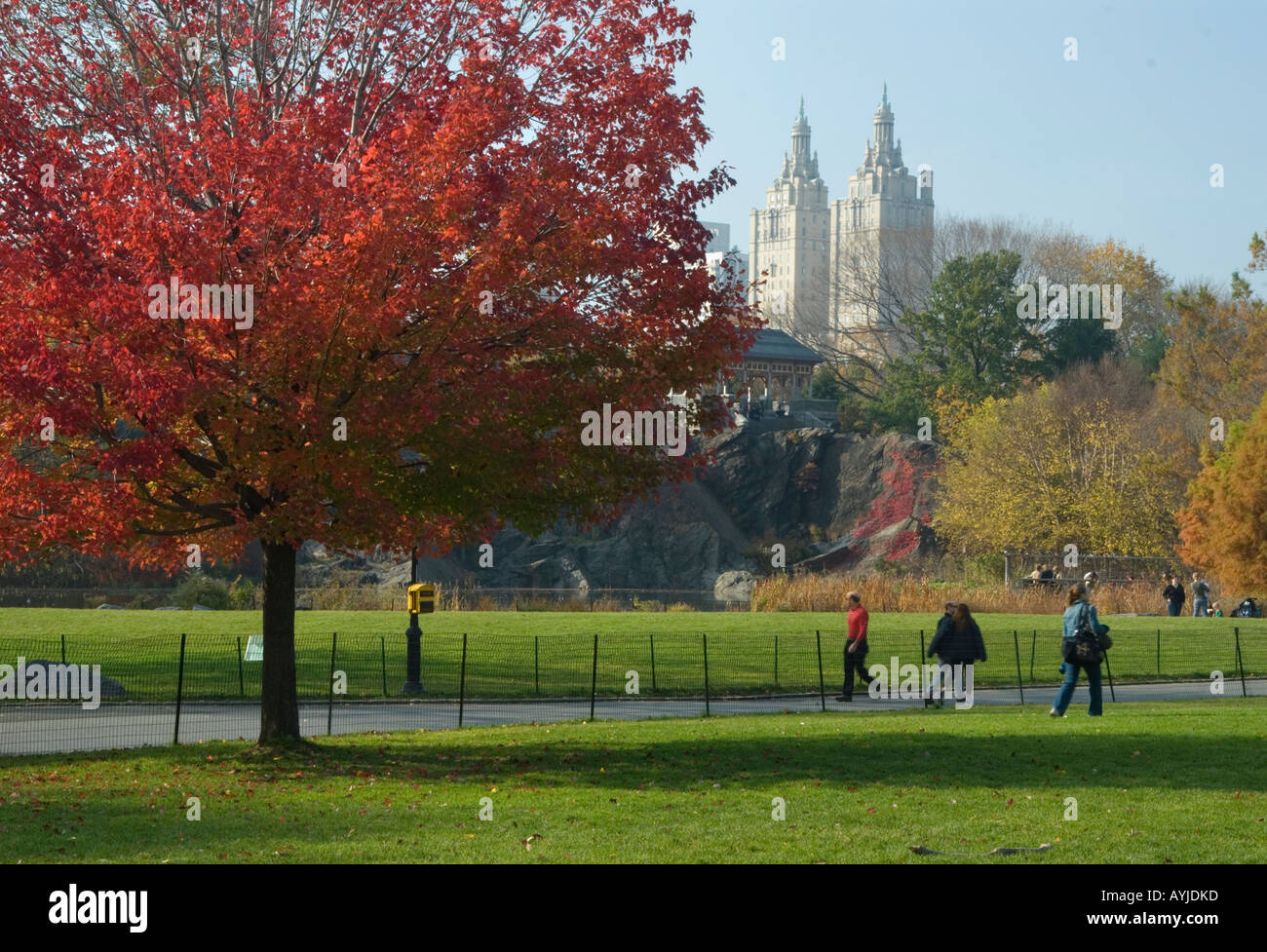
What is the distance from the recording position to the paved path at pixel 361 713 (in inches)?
728

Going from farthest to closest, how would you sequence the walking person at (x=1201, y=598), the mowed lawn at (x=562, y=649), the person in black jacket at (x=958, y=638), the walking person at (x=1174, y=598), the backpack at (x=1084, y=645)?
1. the walking person at (x=1201, y=598)
2. the walking person at (x=1174, y=598)
3. the mowed lawn at (x=562, y=649)
4. the person in black jacket at (x=958, y=638)
5. the backpack at (x=1084, y=645)

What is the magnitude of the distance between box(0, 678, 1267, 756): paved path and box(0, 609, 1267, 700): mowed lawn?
89cm

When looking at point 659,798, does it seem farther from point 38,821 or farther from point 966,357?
point 966,357

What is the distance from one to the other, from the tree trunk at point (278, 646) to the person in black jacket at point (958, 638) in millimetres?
10486

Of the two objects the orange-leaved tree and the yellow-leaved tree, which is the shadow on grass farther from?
the yellow-leaved tree

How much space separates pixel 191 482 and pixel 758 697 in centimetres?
1262

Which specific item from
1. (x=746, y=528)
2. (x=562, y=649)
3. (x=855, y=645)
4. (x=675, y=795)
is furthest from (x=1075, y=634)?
(x=746, y=528)

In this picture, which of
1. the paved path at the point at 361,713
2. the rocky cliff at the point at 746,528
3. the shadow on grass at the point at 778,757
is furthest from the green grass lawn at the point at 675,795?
the rocky cliff at the point at 746,528

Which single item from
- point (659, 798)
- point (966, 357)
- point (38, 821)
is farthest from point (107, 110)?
point (966, 357)

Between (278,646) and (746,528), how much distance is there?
6244 centimetres

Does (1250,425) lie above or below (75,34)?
below

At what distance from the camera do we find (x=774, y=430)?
81.6 m

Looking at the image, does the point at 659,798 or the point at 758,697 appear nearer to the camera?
the point at 659,798

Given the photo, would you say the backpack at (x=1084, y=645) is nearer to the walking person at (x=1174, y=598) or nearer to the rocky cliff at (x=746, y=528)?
the walking person at (x=1174, y=598)
